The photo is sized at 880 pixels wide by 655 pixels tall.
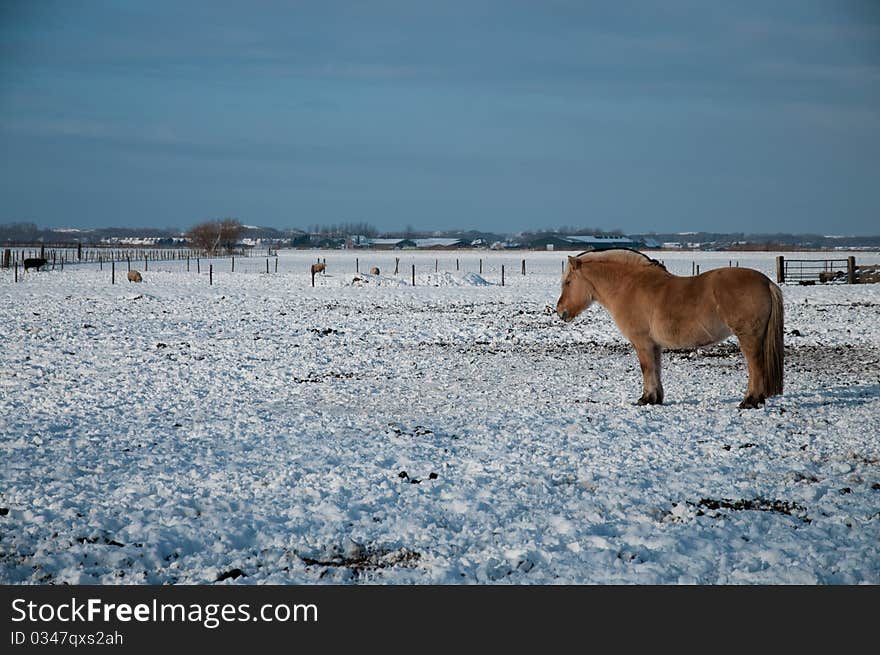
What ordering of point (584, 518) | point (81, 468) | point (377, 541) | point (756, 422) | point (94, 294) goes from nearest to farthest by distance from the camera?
point (377, 541) → point (584, 518) → point (81, 468) → point (756, 422) → point (94, 294)

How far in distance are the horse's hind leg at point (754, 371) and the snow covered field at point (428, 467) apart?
21cm

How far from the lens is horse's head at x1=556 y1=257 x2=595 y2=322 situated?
28.2 feet

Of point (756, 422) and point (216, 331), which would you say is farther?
point (216, 331)

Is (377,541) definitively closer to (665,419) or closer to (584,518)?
(584,518)

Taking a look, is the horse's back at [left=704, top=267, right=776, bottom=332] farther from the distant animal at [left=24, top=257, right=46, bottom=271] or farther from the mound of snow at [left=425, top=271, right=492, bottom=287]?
the distant animal at [left=24, top=257, right=46, bottom=271]

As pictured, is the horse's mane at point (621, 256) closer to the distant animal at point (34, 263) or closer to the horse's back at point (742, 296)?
the horse's back at point (742, 296)

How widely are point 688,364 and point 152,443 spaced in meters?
7.45

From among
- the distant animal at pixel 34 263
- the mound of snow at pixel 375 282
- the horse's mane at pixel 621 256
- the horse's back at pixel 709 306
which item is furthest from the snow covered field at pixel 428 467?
the distant animal at pixel 34 263

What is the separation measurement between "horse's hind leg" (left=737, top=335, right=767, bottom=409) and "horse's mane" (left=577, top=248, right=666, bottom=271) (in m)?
1.29

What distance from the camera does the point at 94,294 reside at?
82.0 feet

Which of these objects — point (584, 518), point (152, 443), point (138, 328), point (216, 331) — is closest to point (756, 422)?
point (584, 518)

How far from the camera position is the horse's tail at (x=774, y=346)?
23.9ft

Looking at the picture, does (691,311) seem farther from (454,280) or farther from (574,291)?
(454,280)
